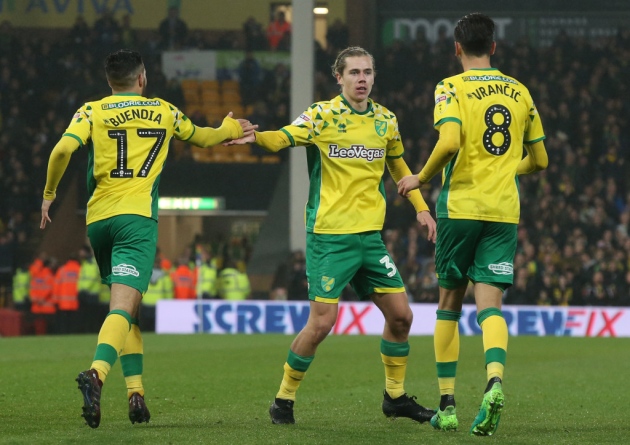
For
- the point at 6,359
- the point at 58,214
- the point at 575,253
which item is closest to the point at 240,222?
the point at 58,214

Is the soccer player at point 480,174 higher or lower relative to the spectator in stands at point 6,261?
higher

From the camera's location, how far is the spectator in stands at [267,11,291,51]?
28312 millimetres

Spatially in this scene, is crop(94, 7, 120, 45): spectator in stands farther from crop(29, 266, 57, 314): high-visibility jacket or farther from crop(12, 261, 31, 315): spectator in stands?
crop(29, 266, 57, 314): high-visibility jacket

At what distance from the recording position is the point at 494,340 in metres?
6.08

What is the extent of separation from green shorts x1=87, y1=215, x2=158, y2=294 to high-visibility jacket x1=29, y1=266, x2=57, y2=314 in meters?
15.9

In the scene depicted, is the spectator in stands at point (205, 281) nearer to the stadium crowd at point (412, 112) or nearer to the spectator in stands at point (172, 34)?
the stadium crowd at point (412, 112)

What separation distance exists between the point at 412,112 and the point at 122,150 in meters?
20.3

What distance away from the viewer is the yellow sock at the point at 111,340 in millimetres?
6176

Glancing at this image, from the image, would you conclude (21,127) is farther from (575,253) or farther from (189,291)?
(575,253)

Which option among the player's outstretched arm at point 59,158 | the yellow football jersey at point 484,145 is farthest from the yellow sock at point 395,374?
the player's outstretched arm at point 59,158

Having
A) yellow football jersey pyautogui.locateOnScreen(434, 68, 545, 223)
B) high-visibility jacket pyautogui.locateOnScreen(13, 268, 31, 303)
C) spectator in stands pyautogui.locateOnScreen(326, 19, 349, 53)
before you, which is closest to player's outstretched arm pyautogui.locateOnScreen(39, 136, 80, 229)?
yellow football jersey pyautogui.locateOnScreen(434, 68, 545, 223)

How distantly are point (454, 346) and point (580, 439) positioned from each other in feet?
3.05

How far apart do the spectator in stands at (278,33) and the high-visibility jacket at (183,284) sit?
27.1ft

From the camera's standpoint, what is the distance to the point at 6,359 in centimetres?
1321
